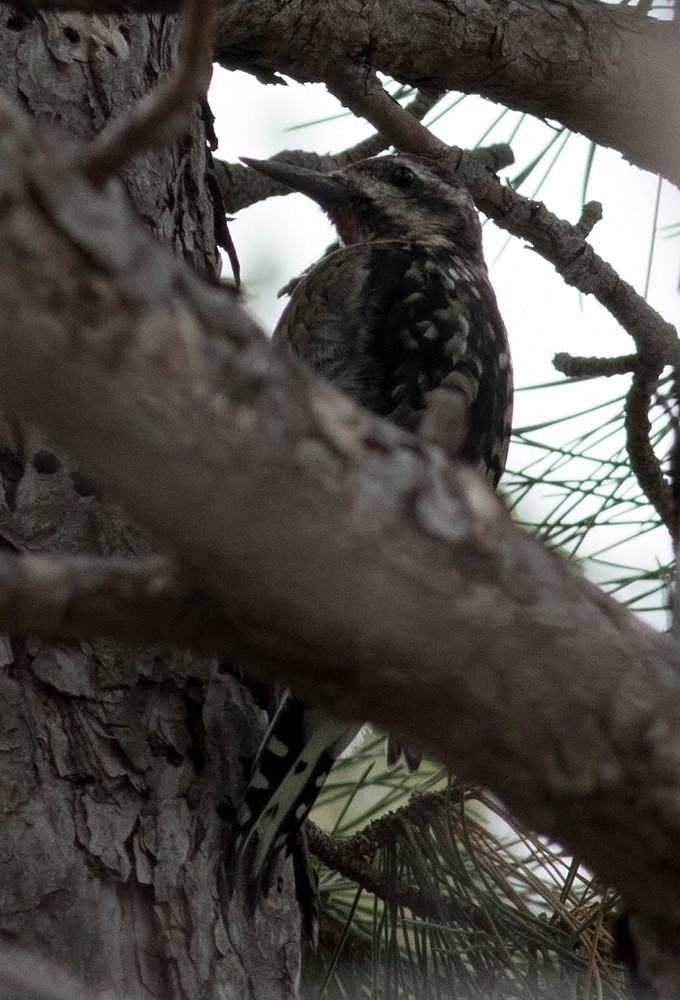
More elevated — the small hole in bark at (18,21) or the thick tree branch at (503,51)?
the thick tree branch at (503,51)

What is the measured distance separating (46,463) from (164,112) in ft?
4.72

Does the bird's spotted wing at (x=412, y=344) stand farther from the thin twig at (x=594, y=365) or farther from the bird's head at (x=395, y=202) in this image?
the bird's head at (x=395, y=202)

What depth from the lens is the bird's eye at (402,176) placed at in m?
3.71

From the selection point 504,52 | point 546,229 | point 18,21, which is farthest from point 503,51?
point 18,21

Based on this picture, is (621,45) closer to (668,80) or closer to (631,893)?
(668,80)

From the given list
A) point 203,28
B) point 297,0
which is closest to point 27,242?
point 203,28

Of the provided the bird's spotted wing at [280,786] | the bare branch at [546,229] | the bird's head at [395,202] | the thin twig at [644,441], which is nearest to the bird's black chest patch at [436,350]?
the bare branch at [546,229]

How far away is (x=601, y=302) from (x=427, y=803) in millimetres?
1195

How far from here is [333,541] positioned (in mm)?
1033

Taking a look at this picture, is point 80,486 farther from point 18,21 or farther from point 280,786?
point 18,21

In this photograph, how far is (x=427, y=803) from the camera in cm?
279

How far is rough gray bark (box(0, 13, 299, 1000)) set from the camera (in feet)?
6.77

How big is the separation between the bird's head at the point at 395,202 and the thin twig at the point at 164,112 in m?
2.52

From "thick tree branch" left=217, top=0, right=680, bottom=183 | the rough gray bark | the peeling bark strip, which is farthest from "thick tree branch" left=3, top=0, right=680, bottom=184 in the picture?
the peeling bark strip
